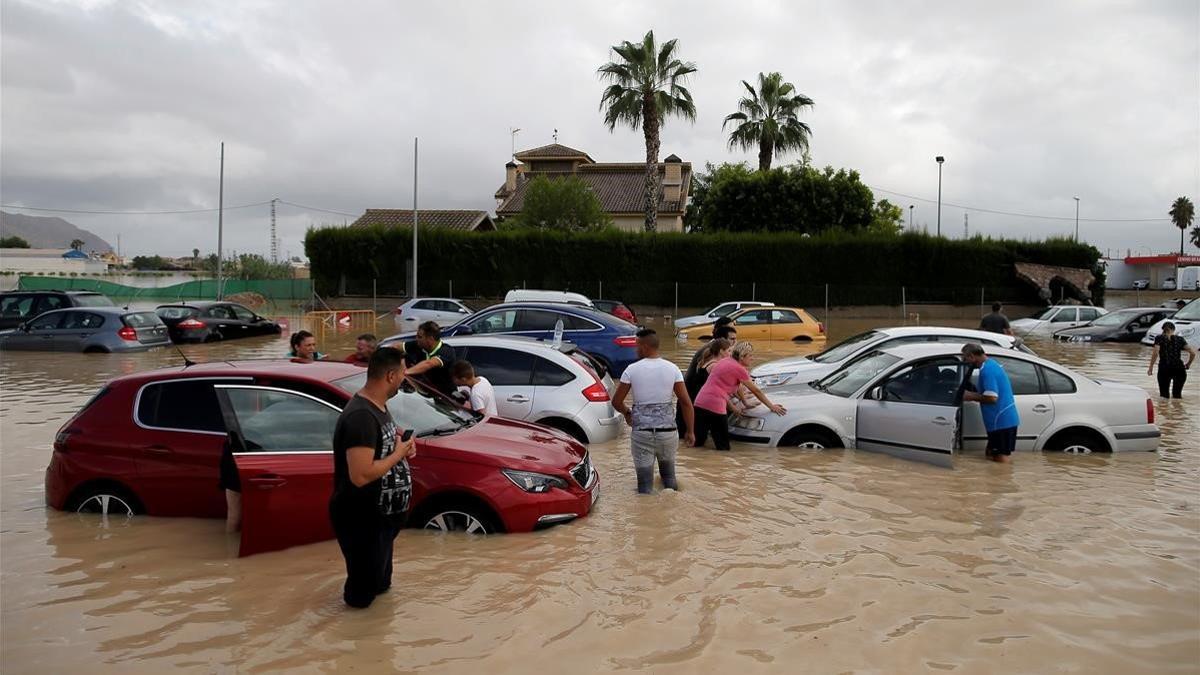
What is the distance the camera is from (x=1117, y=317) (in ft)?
91.7

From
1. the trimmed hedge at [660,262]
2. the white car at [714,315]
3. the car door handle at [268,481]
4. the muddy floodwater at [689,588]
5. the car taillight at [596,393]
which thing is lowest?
the muddy floodwater at [689,588]

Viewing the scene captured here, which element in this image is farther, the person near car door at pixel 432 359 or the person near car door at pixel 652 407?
the person near car door at pixel 432 359

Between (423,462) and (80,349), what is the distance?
16913mm

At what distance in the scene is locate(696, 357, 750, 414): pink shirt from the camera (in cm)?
943

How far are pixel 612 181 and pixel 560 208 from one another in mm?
A: 16178

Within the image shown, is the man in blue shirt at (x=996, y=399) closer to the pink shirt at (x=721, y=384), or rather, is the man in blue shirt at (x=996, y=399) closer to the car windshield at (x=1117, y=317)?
the pink shirt at (x=721, y=384)

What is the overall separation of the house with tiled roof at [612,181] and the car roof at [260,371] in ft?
154

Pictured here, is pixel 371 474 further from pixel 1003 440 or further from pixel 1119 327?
pixel 1119 327

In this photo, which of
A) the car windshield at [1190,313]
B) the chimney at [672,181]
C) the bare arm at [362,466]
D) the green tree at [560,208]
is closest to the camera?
the bare arm at [362,466]

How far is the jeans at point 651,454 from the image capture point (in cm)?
755


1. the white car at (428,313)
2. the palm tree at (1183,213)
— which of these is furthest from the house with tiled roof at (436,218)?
the palm tree at (1183,213)

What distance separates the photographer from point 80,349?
1969cm

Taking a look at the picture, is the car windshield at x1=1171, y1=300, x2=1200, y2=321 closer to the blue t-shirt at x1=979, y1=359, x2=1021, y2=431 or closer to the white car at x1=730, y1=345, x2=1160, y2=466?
the white car at x1=730, y1=345, x2=1160, y2=466

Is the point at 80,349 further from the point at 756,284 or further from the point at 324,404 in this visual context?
the point at 756,284
